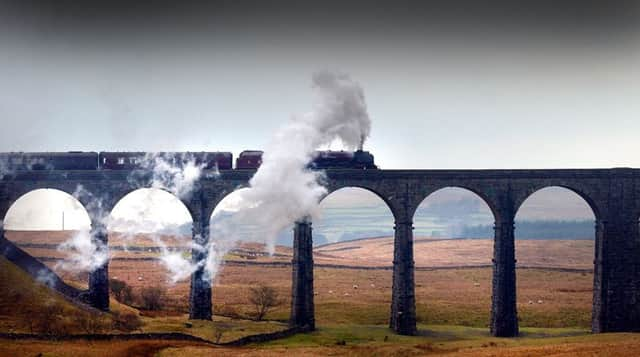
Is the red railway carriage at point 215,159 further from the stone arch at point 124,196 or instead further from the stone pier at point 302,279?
the stone pier at point 302,279

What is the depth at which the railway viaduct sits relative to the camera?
172ft

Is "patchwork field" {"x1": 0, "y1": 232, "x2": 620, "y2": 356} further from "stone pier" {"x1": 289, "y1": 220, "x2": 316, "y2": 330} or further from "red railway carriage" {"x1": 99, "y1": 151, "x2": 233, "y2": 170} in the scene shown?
"red railway carriage" {"x1": 99, "y1": 151, "x2": 233, "y2": 170}

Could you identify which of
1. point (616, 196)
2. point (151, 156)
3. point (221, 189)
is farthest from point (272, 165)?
point (616, 196)

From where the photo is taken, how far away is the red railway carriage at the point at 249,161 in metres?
55.0

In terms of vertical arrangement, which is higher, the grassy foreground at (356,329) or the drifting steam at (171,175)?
the drifting steam at (171,175)

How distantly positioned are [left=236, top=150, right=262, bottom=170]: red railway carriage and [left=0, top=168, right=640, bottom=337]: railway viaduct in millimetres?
2487

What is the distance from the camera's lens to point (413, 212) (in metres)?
53.4

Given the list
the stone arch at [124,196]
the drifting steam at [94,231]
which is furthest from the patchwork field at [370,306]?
the stone arch at [124,196]

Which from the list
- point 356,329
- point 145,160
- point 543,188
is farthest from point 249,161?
point 543,188

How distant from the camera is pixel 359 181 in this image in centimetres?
5294

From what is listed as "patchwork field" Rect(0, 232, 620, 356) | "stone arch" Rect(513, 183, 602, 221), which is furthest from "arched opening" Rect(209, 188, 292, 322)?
"stone arch" Rect(513, 183, 602, 221)

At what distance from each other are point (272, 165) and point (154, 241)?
6222 centimetres

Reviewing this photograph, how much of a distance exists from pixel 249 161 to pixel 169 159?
595 cm

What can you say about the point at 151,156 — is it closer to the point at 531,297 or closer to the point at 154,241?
the point at 531,297
